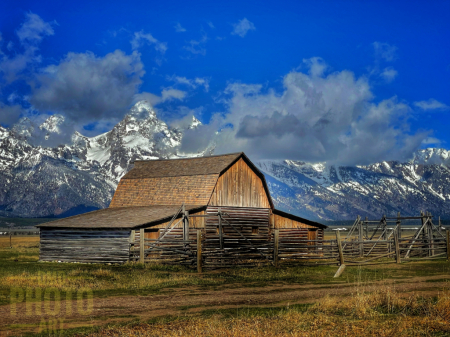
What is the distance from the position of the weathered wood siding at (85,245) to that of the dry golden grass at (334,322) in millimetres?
19382

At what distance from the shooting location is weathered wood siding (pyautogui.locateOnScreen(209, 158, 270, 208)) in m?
39.6

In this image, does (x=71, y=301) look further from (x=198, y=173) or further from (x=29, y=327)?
(x=198, y=173)

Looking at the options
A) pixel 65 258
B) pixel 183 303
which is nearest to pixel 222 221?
pixel 65 258

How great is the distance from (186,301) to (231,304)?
1662 mm

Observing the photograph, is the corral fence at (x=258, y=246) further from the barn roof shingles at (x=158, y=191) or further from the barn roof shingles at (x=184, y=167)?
the barn roof shingles at (x=184, y=167)

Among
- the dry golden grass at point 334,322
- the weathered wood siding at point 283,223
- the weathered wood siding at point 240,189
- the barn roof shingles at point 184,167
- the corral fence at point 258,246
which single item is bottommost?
the dry golden grass at point 334,322

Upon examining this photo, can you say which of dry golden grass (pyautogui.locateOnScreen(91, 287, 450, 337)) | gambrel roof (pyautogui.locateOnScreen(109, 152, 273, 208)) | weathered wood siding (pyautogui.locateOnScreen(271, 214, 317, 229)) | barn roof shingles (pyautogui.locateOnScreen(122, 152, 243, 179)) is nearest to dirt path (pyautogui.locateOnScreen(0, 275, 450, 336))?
dry golden grass (pyautogui.locateOnScreen(91, 287, 450, 337))

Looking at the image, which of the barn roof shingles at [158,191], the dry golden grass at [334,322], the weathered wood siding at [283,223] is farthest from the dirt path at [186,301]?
the weathered wood siding at [283,223]

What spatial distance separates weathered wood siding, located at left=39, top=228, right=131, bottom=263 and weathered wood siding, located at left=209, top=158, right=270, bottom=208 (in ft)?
27.0

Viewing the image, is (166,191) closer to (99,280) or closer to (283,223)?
(283,223)

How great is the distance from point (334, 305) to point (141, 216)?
21868 millimetres

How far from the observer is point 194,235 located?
36.3 metres

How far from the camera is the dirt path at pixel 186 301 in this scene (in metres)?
14.2

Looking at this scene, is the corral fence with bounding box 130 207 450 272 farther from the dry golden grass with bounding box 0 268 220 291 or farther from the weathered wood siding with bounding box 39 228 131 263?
the dry golden grass with bounding box 0 268 220 291
